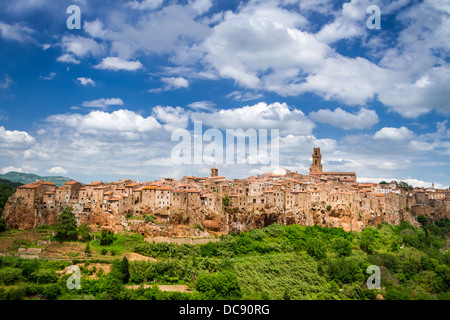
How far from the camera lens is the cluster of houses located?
3400 cm

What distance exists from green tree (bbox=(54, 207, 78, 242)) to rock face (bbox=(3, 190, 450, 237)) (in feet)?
4.97

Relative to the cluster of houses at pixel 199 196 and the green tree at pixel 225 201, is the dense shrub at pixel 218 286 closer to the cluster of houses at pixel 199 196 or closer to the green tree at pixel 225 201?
the cluster of houses at pixel 199 196

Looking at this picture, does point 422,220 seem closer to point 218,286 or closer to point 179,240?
point 179,240

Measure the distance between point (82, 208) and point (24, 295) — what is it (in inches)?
475

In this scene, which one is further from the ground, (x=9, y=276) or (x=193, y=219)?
(x=193, y=219)

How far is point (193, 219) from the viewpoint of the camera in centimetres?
3422

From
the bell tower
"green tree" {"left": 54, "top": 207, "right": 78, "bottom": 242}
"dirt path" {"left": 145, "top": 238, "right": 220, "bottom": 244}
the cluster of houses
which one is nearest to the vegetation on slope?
"dirt path" {"left": 145, "top": 238, "right": 220, "bottom": 244}

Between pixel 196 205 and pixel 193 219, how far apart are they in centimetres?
140

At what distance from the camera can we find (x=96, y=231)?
32.2 meters

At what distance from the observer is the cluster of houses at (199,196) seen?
3400 centimetres

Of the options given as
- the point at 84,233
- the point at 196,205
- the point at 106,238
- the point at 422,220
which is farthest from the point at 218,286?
the point at 422,220

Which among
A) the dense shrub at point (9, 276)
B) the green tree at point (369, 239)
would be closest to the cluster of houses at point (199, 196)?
the green tree at point (369, 239)
